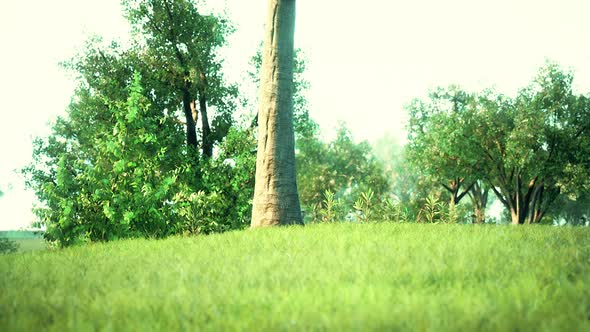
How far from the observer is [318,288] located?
435 cm

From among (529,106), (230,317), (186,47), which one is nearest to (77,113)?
(186,47)

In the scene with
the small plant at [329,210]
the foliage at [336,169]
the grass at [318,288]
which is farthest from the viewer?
the foliage at [336,169]

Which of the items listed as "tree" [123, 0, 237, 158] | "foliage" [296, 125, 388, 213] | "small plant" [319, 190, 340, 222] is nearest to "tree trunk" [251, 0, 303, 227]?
"small plant" [319, 190, 340, 222]

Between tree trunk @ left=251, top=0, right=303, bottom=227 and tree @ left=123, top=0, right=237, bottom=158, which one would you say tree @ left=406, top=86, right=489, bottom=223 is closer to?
tree @ left=123, top=0, right=237, bottom=158

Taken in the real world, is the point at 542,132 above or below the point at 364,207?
above

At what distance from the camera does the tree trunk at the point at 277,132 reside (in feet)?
35.8

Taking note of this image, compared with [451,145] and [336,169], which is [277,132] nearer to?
[451,145]

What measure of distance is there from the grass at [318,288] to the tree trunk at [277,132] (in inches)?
145

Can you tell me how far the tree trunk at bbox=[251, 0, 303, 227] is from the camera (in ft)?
35.8

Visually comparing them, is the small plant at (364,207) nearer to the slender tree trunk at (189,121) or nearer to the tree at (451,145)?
the slender tree trunk at (189,121)

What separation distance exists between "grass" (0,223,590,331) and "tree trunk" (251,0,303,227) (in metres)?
3.67

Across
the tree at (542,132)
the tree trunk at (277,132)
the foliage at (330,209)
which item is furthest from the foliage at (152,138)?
the tree at (542,132)

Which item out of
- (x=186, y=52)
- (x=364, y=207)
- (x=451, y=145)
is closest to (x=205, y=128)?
(x=186, y=52)

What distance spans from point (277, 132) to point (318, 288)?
7294 millimetres
